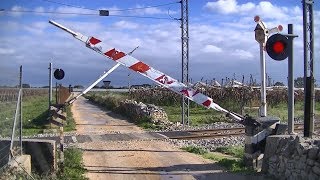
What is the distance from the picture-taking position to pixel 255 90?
4459 cm

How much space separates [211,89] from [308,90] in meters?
35.7

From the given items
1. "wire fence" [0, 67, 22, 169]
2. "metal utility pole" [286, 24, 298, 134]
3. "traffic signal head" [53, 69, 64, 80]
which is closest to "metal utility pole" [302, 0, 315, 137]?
"metal utility pole" [286, 24, 298, 134]

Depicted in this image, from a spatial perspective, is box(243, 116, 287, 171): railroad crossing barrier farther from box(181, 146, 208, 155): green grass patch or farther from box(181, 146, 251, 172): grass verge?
box(181, 146, 208, 155): green grass patch

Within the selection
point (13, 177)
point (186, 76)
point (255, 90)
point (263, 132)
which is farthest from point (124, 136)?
point (255, 90)

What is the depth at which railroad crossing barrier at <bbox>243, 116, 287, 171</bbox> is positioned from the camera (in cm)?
1214

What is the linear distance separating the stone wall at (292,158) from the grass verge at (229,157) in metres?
1.33

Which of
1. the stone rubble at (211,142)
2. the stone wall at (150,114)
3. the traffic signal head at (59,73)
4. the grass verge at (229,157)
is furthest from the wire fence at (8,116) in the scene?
the stone wall at (150,114)

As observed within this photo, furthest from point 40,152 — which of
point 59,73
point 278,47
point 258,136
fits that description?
point 59,73

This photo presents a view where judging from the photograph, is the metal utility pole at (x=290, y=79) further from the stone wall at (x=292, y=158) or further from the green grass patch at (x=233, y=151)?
the green grass patch at (x=233, y=151)

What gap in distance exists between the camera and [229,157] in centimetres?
1523

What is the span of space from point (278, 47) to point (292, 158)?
250 centimetres

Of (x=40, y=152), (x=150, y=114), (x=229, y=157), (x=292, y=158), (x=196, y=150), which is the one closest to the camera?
(x=292, y=158)

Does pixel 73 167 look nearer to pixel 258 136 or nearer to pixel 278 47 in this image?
pixel 258 136

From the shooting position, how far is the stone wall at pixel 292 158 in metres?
8.82
